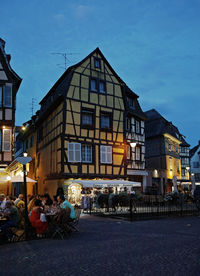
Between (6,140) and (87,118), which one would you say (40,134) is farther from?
(6,140)

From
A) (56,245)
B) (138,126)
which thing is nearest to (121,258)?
(56,245)

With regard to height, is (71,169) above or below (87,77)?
below

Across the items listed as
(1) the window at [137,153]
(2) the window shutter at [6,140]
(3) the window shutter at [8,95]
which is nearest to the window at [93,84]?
(3) the window shutter at [8,95]

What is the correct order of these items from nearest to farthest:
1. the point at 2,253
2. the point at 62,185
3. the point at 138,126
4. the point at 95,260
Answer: the point at 95,260 < the point at 2,253 < the point at 62,185 < the point at 138,126

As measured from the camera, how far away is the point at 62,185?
20641mm

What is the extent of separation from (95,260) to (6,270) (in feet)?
5.55

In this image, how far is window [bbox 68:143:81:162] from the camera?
819 inches

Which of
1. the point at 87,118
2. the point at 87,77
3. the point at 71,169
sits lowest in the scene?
the point at 71,169

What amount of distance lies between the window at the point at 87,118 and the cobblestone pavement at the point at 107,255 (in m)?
13.7

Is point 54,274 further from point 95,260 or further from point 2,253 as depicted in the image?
point 2,253

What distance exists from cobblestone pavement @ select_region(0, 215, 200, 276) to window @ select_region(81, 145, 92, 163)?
1281 centimetres

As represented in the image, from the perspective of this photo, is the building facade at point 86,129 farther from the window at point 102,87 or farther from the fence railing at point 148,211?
the fence railing at point 148,211

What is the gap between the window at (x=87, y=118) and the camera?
72.6 ft

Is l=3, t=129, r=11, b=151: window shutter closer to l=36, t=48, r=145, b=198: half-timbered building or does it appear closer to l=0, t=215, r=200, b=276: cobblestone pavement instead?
l=36, t=48, r=145, b=198: half-timbered building
